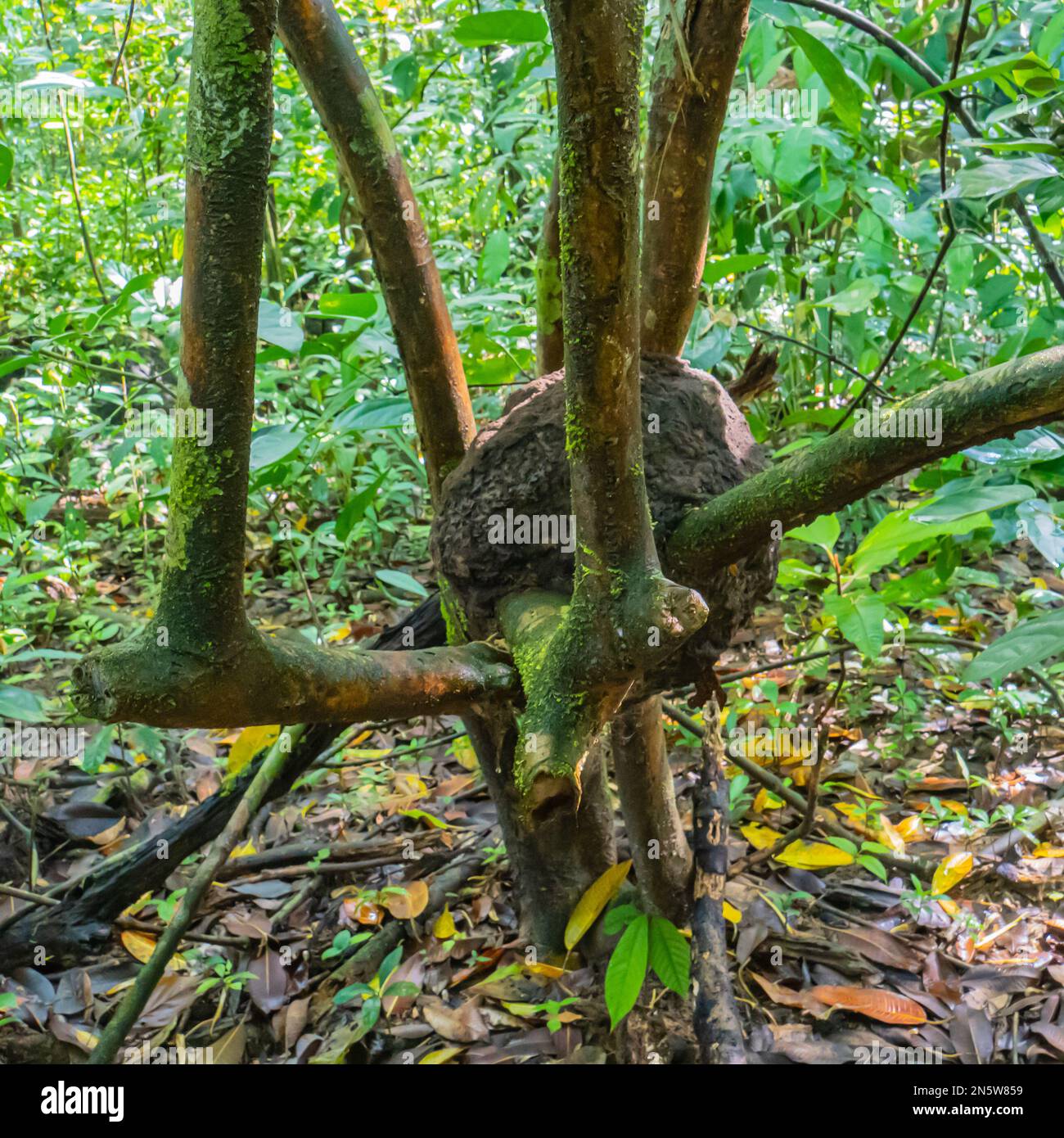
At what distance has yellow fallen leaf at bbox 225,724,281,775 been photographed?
6.82 feet

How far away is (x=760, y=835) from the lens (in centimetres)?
223

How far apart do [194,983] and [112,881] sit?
272 millimetres

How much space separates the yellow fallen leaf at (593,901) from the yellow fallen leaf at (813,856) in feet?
1.33

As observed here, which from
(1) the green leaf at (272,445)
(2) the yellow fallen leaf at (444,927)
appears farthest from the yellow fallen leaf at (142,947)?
(1) the green leaf at (272,445)

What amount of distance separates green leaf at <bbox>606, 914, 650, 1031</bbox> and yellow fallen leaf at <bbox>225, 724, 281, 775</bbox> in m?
0.86

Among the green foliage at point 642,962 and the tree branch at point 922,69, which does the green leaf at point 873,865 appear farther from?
the tree branch at point 922,69

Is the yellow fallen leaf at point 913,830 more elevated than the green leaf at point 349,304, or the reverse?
the green leaf at point 349,304

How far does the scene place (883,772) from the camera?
2.47m

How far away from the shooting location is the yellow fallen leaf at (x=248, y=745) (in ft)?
6.82

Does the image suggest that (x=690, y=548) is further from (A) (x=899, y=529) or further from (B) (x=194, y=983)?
(B) (x=194, y=983)

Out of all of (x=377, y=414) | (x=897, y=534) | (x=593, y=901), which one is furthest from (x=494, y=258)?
(x=593, y=901)

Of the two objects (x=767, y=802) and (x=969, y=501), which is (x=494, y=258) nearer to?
(x=969, y=501)

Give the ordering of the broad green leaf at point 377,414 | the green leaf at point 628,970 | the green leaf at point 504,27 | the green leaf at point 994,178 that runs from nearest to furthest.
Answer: the green leaf at point 994,178
the green leaf at point 504,27
the green leaf at point 628,970
the broad green leaf at point 377,414
